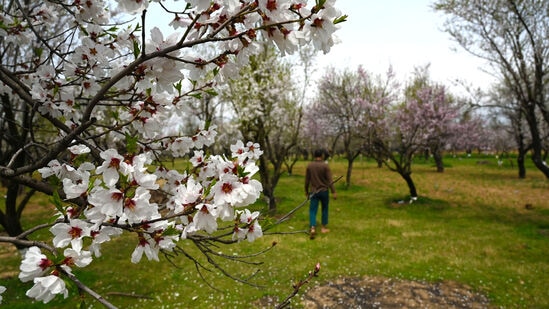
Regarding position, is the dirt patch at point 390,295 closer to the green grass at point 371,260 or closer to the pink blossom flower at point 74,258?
the green grass at point 371,260

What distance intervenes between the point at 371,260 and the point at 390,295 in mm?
1524

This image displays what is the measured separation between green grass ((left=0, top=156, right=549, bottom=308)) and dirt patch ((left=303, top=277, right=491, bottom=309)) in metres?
0.24

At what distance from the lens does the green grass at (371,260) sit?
5.44 meters

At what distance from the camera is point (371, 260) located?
683 centimetres

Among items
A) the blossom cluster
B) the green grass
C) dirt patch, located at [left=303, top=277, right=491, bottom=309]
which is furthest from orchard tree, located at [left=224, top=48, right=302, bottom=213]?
the blossom cluster

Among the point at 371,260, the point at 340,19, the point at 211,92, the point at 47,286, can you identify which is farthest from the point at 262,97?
the point at 47,286

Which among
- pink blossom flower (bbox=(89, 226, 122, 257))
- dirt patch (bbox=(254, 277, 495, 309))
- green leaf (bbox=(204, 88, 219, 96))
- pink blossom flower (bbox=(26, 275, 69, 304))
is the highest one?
green leaf (bbox=(204, 88, 219, 96))

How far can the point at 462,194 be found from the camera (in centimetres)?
1454

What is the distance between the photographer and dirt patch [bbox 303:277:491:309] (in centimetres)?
504

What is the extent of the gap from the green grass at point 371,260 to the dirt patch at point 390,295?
236mm

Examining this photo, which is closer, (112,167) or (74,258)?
(74,258)

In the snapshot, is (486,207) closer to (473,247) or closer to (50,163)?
(473,247)

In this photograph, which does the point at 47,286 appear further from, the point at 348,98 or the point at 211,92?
the point at 348,98

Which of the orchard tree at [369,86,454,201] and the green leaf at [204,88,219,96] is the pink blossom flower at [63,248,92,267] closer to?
the green leaf at [204,88,219,96]
